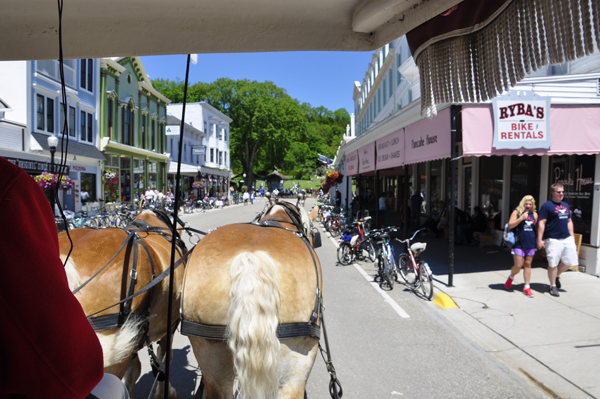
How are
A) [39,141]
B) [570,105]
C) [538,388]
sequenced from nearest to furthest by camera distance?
[538,388]
[570,105]
[39,141]

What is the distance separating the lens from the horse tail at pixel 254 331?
7.42 ft

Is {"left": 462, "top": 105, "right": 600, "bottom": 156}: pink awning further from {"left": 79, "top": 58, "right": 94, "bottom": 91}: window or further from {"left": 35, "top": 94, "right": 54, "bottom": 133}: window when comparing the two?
{"left": 79, "top": 58, "right": 94, "bottom": 91}: window

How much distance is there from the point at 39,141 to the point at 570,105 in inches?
818

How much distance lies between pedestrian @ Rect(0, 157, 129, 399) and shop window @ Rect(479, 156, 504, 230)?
43.5ft

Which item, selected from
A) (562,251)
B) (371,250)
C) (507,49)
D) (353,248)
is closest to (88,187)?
(353,248)

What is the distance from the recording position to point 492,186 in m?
12.9

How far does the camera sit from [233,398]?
8.05 feet

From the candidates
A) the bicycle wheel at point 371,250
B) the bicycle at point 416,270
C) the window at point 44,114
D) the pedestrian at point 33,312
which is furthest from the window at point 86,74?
the pedestrian at point 33,312

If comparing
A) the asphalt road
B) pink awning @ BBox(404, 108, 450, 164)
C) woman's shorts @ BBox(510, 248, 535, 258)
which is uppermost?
pink awning @ BBox(404, 108, 450, 164)

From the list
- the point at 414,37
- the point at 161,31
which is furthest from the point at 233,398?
the point at 414,37

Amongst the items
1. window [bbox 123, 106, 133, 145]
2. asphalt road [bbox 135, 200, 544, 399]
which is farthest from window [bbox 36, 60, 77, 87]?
asphalt road [bbox 135, 200, 544, 399]

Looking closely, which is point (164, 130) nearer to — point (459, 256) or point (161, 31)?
point (459, 256)

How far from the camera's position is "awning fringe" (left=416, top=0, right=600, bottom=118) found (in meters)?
1.54

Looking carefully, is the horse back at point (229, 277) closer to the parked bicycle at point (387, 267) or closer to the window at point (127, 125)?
the parked bicycle at point (387, 267)
